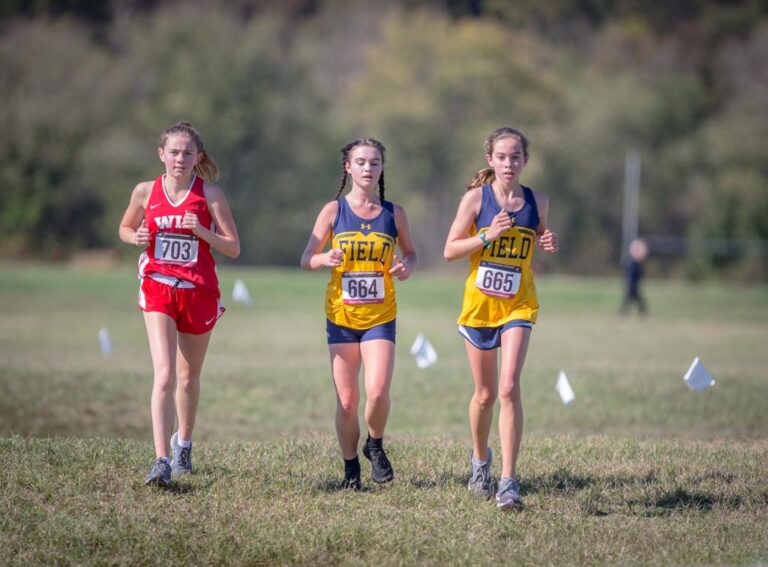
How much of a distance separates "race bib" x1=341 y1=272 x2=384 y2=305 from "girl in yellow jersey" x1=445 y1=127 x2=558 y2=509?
19.7 inches

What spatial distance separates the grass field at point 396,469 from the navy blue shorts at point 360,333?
0.96 metres

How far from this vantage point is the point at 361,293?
6.79 meters

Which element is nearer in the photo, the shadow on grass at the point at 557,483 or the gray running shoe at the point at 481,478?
the gray running shoe at the point at 481,478

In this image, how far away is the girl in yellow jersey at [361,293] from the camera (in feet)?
22.2

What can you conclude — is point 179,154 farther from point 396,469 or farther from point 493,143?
point 396,469

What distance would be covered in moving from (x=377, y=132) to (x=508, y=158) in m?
51.1

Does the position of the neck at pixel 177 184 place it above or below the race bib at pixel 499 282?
above

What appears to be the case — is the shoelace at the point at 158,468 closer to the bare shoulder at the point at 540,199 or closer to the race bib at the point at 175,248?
the race bib at the point at 175,248

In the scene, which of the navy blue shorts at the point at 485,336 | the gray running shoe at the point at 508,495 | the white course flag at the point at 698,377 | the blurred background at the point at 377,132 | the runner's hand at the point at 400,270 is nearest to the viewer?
the gray running shoe at the point at 508,495

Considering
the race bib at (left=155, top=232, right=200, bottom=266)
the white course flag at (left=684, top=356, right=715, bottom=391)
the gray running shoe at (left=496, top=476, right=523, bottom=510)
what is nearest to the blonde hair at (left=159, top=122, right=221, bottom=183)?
the race bib at (left=155, top=232, right=200, bottom=266)

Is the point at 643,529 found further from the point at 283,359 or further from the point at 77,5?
the point at 77,5

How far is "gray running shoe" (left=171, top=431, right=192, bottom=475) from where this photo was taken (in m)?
6.99

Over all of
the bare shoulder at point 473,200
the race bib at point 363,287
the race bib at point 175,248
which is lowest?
the race bib at point 363,287

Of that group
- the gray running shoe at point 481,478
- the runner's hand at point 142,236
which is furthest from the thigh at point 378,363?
the runner's hand at point 142,236
